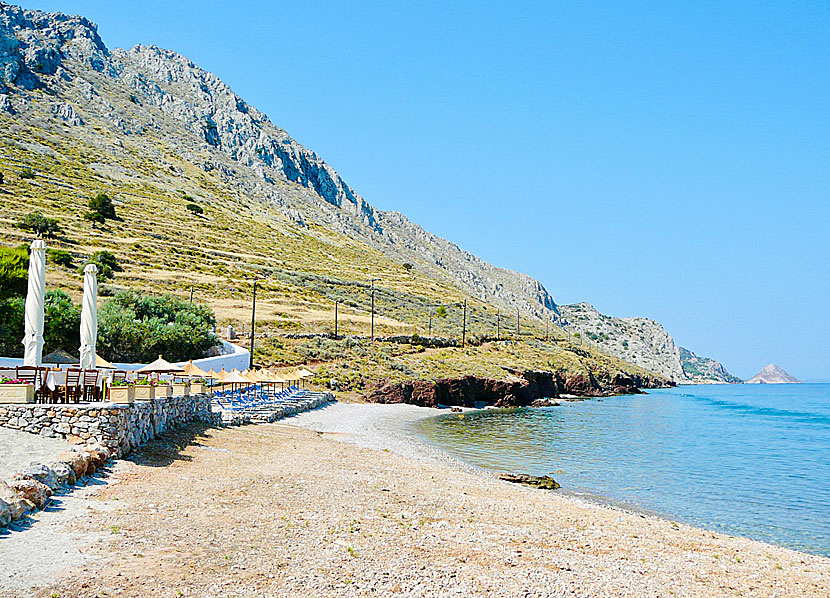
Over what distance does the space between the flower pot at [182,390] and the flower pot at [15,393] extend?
575 cm

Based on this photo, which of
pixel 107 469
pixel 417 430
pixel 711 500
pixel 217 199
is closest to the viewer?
pixel 107 469

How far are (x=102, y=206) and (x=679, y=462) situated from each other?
8213 centimetres

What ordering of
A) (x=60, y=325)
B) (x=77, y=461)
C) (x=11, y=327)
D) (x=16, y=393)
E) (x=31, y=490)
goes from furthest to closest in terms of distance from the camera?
(x=60, y=325), (x=11, y=327), (x=16, y=393), (x=77, y=461), (x=31, y=490)

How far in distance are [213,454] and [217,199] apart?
353 ft

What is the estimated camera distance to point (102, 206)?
87.4 m

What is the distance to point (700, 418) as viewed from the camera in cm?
5525

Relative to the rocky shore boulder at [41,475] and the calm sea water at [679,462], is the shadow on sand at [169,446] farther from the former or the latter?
the calm sea water at [679,462]

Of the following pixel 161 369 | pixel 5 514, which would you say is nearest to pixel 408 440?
pixel 161 369

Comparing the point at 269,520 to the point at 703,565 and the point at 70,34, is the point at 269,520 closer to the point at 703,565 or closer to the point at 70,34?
the point at 703,565

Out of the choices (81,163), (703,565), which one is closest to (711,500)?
(703,565)

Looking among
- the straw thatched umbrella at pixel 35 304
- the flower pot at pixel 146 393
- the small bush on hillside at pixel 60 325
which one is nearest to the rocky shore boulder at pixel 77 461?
the flower pot at pixel 146 393

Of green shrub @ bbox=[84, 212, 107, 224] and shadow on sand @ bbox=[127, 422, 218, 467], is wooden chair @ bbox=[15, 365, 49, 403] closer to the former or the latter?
shadow on sand @ bbox=[127, 422, 218, 467]

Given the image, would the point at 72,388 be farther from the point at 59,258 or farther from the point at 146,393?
the point at 59,258

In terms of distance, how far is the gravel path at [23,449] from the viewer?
11531 mm
